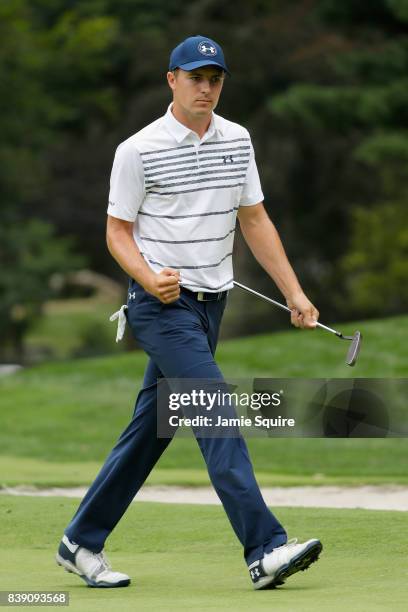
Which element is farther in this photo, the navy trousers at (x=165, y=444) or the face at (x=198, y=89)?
the face at (x=198, y=89)

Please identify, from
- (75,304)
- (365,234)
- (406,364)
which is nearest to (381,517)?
(406,364)

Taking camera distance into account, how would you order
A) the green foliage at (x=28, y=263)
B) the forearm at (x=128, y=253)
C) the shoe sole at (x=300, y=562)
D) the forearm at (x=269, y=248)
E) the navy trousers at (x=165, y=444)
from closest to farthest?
the shoe sole at (x=300, y=562), the navy trousers at (x=165, y=444), the forearm at (x=128, y=253), the forearm at (x=269, y=248), the green foliage at (x=28, y=263)

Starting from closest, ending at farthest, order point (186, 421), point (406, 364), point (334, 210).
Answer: point (186, 421)
point (406, 364)
point (334, 210)

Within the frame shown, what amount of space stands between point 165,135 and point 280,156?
34.3 m

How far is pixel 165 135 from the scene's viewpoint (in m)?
5.84

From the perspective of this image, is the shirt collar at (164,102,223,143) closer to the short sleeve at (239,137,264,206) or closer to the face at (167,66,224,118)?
the face at (167,66,224,118)

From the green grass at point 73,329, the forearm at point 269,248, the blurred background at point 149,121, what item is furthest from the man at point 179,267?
the green grass at point 73,329

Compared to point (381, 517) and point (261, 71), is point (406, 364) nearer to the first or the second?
point (381, 517)

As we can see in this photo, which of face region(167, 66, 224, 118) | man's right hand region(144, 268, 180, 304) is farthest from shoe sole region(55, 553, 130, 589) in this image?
face region(167, 66, 224, 118)

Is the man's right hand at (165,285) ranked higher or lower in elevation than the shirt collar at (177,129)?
lower

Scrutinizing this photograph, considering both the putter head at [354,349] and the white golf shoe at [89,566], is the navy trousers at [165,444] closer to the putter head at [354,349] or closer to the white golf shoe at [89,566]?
the white golf shoe at [89,566]

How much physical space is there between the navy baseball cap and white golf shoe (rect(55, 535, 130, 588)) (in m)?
2.02

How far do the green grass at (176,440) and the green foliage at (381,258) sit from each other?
47.9 ft

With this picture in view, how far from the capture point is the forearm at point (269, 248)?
242 inches
